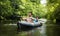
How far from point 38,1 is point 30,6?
5.34 m

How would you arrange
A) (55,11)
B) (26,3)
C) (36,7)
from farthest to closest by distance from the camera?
(36,7) → (26,3) → (55,11)

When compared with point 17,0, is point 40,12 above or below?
below

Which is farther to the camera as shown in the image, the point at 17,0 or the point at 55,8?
the point at 17,0

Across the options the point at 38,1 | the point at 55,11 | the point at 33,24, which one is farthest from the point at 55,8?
the point at 38,1

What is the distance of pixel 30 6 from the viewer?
39344 mm

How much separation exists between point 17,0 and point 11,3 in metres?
1.09

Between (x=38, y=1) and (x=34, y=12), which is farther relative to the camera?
(x=38, y=1)

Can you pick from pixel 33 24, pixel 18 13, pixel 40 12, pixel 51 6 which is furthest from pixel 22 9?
pixel 33 24

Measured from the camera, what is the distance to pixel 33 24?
20.6m

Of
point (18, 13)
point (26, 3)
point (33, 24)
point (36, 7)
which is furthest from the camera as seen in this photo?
point (36, 7)

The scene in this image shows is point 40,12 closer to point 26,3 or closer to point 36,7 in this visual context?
point 36,7

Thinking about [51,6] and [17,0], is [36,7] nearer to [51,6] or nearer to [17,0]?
[17,0]

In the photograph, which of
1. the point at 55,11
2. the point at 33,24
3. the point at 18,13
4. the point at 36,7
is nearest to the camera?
the point at 33,24

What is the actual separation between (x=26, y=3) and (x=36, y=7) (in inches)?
164
